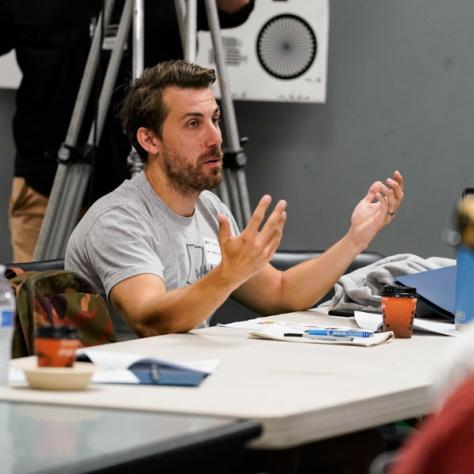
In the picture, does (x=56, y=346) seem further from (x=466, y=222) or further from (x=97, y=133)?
(x=97, y=133)

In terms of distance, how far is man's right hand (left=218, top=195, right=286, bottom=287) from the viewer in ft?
7.19

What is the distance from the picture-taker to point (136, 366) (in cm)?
165

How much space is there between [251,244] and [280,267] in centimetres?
93

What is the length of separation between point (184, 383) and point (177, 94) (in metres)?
1.37

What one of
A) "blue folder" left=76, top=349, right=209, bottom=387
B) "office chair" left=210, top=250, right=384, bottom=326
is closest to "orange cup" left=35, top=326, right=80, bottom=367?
"blue folder" left=76, top=349, right=209, bottom=387

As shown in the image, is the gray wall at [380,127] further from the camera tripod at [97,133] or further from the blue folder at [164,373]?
the blue folder at [164,373]

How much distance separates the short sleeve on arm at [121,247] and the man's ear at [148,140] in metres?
0.25

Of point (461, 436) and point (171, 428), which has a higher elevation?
point (461, 436)

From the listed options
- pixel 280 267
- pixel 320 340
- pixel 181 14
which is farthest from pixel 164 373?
pixel 181 14

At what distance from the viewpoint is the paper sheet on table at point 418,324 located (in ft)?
7.91

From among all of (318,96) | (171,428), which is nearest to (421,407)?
(171,428)

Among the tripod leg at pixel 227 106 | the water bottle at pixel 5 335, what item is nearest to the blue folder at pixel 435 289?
the water bottle at pixel 5 335

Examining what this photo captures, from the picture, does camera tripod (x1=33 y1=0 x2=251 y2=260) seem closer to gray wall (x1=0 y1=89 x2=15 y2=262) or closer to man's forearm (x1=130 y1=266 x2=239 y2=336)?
gray wall (x1=0 y1=89 x2=15 y2=262)

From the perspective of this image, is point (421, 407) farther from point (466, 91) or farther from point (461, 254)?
point (466, 91)
